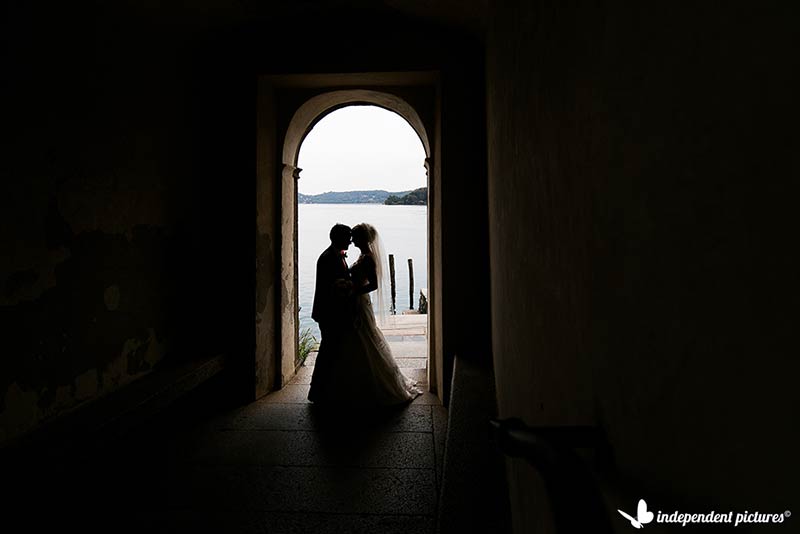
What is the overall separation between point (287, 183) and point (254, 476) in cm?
372

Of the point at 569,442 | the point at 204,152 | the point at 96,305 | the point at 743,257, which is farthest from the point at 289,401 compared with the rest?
the point at 743,257

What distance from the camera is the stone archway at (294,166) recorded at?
6.25 m

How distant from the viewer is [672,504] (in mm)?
561

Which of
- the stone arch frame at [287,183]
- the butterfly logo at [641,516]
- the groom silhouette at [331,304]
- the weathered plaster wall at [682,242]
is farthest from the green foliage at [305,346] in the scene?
the butterfly logo at [641,516]

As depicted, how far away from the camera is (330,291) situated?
5.77 metres

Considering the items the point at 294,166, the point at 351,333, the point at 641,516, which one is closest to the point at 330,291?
→ the point at 351,333

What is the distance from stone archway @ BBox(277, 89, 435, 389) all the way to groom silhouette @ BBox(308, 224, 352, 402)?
0.79m

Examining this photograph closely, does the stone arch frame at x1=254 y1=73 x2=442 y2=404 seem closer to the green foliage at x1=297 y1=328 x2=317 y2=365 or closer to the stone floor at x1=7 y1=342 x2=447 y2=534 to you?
the green foliage at x1=297 y1=328 x2=317 y2=365

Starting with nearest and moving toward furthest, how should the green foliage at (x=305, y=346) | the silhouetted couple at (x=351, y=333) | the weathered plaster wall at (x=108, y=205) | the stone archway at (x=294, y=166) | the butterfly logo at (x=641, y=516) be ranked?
1. the butterfly logo at (x=641, y=516)
2. the weathered plaster wall at (x=108, y=205)
3. the silhouetted couple at (x=351, y=333)
4. the stone archway at (x=294, y=166)
5. the green foliage at (x=305, y=346)

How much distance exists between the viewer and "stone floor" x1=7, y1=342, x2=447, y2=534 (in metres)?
3.35

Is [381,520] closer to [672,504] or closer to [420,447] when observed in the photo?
[420,447]

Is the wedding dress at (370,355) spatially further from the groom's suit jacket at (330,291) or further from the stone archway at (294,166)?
the stone archway at (294,166)

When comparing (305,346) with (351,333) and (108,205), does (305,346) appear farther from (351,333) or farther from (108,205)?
(108,205)

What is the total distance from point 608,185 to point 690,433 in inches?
14.8
